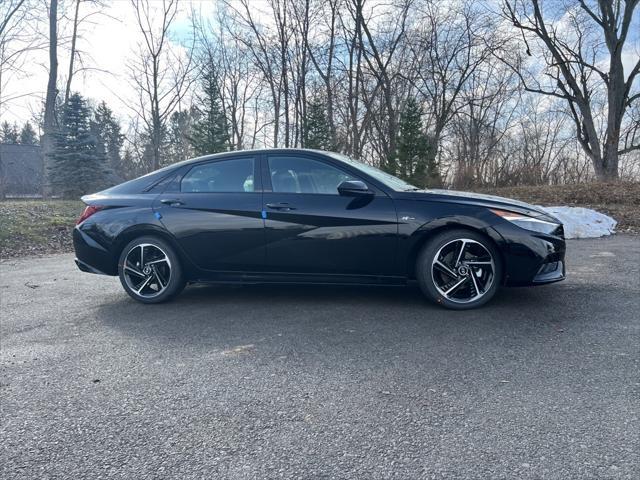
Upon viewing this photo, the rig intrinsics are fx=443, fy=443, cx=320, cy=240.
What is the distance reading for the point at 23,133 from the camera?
5666 centimetres

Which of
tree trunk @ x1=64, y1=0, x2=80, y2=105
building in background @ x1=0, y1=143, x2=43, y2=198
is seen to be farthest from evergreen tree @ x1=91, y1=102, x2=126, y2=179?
tree trunk @ x1=64, y1=0, x2=80, y2=105

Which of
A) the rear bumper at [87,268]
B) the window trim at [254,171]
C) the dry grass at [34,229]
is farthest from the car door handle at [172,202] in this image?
the dry grass at [34,229]

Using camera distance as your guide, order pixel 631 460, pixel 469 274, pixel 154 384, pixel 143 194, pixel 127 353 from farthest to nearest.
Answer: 1. pixel 143 194
2. pixel 469 274
3. pixel 127 353
4. pixel 154 384
5. pixel 631 460

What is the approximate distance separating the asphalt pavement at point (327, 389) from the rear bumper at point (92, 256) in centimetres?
49

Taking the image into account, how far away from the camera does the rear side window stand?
453 cm

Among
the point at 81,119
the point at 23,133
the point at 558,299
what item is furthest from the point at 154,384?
the point at 23,133

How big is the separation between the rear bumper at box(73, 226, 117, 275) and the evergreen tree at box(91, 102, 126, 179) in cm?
4156

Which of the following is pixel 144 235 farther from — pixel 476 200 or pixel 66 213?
pixel 66 213

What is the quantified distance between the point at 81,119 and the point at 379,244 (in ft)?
68.0

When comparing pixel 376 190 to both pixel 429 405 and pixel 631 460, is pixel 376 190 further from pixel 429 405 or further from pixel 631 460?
pixel 631 460

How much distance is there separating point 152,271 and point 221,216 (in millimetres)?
956

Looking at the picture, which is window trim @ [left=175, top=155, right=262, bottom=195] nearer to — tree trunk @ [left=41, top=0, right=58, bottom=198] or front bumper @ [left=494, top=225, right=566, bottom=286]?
front bumper @ [left=494, top=225, right=566, bottom=286]

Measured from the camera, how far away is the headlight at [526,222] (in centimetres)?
394

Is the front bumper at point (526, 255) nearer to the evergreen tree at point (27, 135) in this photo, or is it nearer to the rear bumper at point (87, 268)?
the rear bumper at point (87, 268)
